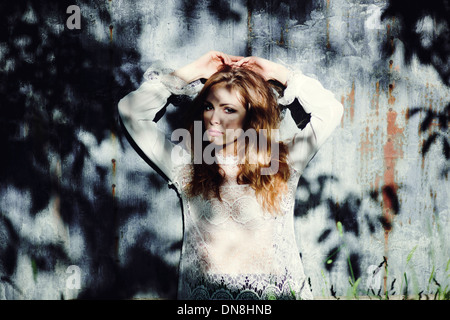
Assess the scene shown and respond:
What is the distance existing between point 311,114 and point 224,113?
54 centimetres

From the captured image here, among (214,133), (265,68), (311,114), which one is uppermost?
(265,68)

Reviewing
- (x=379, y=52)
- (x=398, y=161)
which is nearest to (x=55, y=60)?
(x=379, y=52)

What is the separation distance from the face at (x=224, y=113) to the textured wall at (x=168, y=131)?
0.31 meters

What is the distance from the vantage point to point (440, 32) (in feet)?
9.62

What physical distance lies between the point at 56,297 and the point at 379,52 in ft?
8.72

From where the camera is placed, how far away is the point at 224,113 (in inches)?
108

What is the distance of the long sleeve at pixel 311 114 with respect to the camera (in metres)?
2.75

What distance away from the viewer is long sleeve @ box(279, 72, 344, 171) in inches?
108

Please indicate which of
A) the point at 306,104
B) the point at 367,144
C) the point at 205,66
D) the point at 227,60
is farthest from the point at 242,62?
the point at 367,144

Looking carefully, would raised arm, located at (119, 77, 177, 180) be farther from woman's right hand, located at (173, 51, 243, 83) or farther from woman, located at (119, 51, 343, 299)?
woman's right hand, located at (173, 51, 243, 83)

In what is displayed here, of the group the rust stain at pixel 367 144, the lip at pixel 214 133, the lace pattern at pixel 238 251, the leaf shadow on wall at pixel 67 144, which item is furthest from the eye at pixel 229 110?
the rust stain at pixel 367 144

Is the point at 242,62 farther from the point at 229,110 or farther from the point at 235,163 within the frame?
the point at 235,163

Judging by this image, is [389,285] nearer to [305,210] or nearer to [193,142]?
[305,210]

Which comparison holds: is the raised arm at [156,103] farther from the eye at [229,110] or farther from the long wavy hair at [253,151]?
the eye at [229,110]
